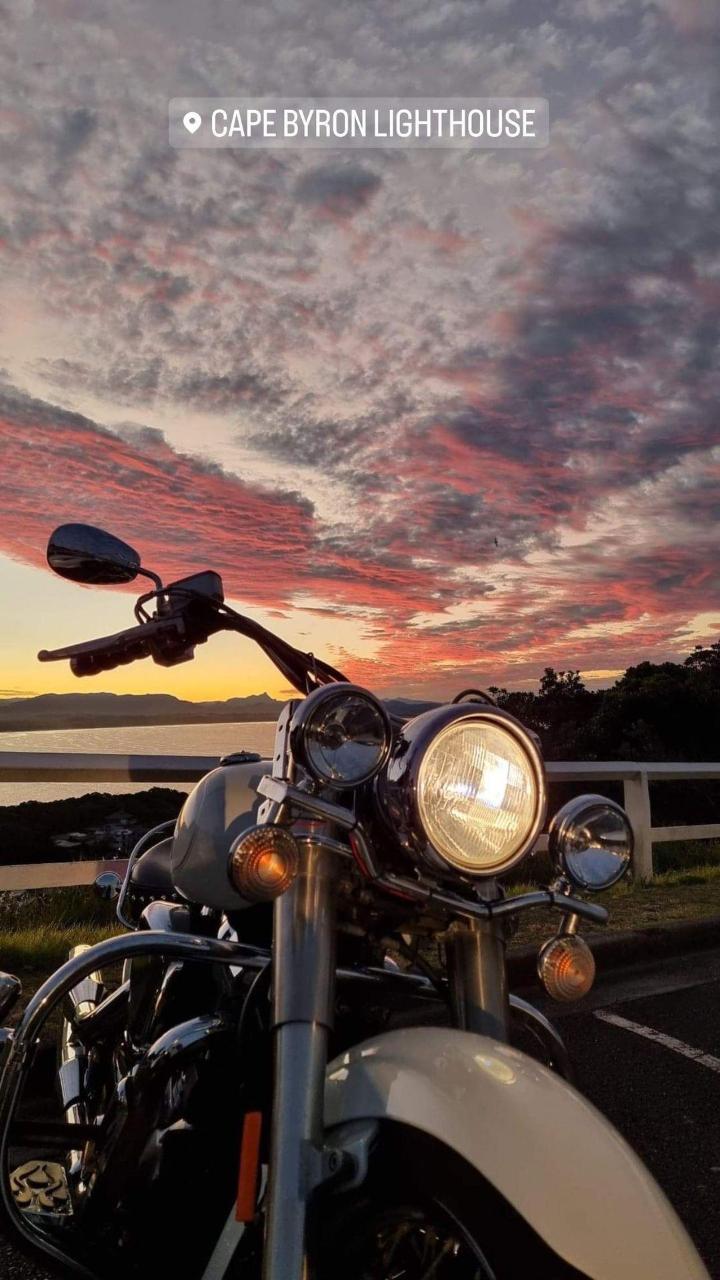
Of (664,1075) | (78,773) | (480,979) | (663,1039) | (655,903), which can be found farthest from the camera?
(655,903)

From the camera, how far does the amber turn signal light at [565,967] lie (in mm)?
1947

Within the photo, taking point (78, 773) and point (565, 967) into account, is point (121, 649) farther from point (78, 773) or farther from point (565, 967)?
point (78, 773)

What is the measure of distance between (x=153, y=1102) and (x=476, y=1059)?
750 mm

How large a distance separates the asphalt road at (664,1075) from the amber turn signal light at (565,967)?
4.23 ft

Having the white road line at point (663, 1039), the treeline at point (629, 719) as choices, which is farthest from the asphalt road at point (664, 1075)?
the treeline at point (629, 719)

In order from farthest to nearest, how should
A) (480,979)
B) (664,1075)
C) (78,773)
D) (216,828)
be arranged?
(78,773) < (664,1075) < (216,828) < (480,979)

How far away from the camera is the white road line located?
4.28m

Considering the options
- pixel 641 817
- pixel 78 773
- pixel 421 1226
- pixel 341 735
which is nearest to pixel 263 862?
pixel 341 735

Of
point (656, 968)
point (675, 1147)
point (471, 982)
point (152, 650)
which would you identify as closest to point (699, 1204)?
point (675, 1147)

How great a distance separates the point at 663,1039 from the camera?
4.53m

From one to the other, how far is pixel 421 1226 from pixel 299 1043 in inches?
12.4

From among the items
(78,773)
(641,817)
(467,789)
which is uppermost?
(467,789)

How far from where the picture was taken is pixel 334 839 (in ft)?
5.73

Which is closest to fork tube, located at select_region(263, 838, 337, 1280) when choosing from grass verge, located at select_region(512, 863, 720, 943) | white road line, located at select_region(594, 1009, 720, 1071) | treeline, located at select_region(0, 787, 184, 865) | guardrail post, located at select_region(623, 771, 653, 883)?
white road line, located at select_region(594, 1009, 720, 1071)
